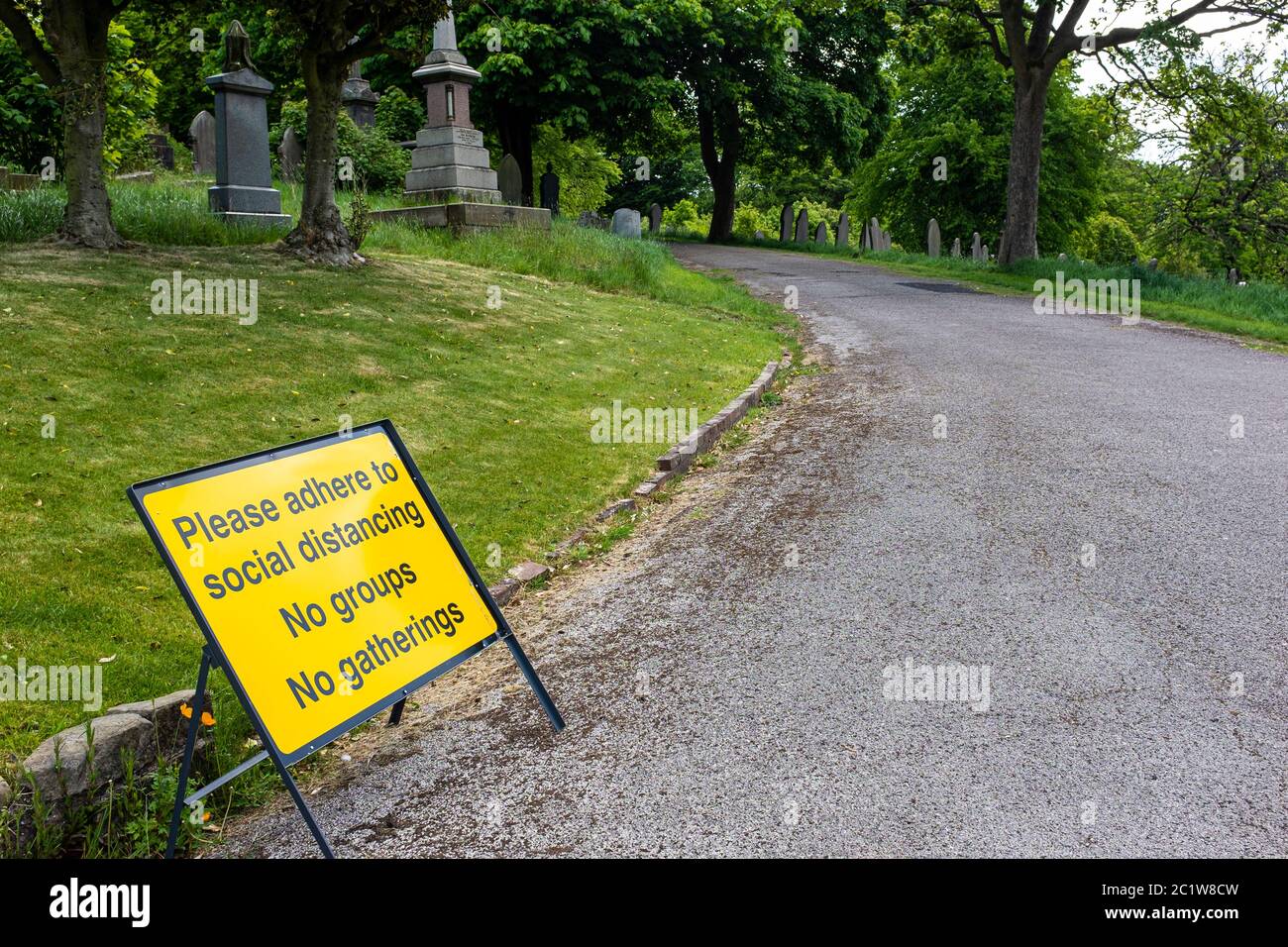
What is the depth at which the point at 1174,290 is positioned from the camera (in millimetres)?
19516

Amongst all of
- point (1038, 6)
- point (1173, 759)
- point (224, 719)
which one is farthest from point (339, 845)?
point (1038, 6)

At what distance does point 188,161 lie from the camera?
1422 inches

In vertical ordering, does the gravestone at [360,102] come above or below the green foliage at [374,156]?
above

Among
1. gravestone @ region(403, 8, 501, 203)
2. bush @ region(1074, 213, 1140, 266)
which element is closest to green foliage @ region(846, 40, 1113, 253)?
bush @ region(1074, 213, 1140, 266)

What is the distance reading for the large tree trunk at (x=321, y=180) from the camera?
1412 cm

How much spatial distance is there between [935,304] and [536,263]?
24.3 ft

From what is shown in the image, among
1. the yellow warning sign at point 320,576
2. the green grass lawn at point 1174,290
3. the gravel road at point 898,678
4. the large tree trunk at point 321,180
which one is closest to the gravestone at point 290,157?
the large tree trunk at point 321,180

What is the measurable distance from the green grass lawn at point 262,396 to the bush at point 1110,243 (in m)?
42.4

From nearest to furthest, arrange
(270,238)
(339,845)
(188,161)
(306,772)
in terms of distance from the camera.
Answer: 1. (339,845)
2. (306,772)
3. (270,238)
4. (188,161)

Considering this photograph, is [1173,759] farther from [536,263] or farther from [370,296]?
[536,263]

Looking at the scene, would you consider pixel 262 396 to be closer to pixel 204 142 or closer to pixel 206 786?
pixel 206 786
